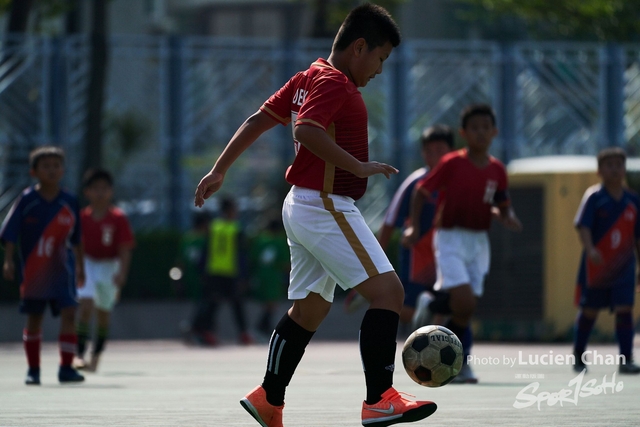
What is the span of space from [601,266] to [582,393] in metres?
2.24

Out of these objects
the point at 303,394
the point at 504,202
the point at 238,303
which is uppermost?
the point at 504,202

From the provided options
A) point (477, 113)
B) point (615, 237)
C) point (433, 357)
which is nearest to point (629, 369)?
point (615, 237)

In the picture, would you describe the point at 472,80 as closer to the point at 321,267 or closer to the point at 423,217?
the point at 423,217

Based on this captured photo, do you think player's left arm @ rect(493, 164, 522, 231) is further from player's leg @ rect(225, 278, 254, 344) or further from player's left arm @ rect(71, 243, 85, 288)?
player's leg @ rect(225, 278, 254, 344)

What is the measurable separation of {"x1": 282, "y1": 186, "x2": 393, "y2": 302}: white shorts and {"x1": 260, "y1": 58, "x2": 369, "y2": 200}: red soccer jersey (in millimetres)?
62

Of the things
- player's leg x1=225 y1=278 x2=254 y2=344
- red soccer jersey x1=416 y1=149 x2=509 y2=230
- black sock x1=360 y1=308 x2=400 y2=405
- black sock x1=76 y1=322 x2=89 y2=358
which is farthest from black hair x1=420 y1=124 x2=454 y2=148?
player's leg x1=225 y1=278 x2=254 y2=344

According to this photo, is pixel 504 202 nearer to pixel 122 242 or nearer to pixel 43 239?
pixel 43 239

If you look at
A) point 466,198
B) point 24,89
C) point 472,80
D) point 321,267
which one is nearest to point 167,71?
point 24,89

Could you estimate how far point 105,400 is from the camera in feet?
26.9

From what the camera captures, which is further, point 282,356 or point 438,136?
point 438,136

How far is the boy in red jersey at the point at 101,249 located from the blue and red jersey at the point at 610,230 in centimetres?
429

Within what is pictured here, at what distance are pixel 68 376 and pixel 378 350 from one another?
177 inches

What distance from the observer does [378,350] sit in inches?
236

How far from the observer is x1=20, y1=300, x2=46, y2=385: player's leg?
9859 millimetres
